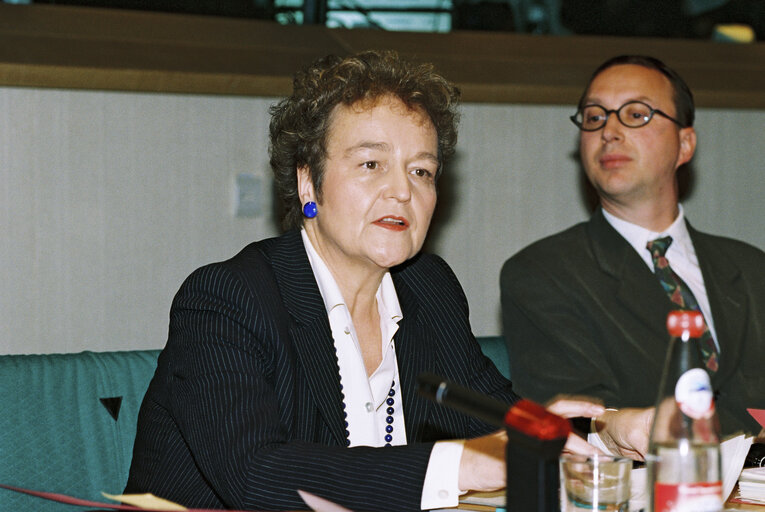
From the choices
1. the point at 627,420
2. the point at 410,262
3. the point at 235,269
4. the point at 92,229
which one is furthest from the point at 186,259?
the point at 627,420

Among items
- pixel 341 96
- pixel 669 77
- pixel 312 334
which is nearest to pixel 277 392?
pixel 312 334

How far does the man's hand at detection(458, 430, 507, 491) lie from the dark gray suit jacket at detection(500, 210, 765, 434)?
1.08 metres

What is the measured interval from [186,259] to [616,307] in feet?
3.89

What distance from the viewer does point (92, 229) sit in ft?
8.45

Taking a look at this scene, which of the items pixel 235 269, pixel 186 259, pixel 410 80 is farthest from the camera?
pixel 186 259

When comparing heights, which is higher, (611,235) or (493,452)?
(611,235)

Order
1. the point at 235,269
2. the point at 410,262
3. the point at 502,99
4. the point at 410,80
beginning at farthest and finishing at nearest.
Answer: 1. the point at 502,99
2. the point at 410,262
3. the point at 410,80
4. the point at 235,269

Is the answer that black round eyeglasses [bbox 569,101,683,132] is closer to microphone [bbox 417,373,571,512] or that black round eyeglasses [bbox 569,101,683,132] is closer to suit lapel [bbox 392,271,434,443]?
suit lapel [bbox 392,271,434,443]

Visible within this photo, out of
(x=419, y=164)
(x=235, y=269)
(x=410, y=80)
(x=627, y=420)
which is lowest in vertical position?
(x=627, y=420)

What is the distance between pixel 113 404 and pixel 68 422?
0.10m

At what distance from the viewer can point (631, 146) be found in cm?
263

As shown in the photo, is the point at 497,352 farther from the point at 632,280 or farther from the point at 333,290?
the point at 333,290

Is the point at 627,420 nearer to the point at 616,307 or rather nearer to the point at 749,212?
the point at 616,307

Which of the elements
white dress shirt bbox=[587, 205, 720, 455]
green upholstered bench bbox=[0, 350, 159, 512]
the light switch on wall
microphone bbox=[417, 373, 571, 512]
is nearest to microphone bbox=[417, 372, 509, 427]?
microphone bbox=[417, 373, 571, 512]
